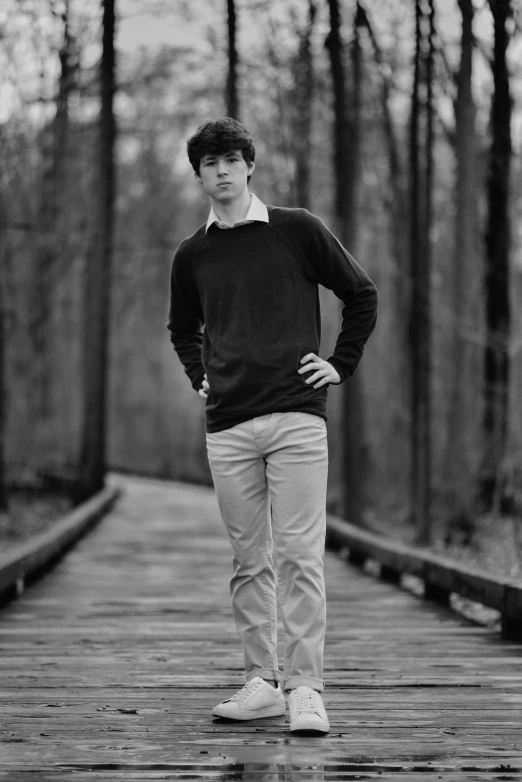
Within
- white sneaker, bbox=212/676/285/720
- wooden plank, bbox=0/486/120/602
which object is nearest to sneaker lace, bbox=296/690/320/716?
white sneaker, bbox=212/676/285/720

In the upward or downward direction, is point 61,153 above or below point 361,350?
above

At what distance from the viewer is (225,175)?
3861 mm

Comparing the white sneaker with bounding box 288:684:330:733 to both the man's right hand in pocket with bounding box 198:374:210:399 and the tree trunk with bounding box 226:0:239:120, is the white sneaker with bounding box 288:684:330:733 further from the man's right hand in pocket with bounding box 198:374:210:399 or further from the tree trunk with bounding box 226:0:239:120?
the tree trunk with bounding box 226:0:239:120

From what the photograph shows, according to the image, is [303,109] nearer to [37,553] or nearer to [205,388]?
[37,553]

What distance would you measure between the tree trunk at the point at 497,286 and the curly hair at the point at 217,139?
988 cm

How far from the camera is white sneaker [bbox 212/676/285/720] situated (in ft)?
12.9

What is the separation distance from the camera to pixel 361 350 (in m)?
4.05

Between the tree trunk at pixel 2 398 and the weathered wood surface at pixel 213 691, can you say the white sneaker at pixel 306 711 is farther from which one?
the tree trunk at pixel 2 398

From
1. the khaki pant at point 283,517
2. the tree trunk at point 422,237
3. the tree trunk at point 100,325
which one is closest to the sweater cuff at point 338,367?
the khaki pant at point 283,517

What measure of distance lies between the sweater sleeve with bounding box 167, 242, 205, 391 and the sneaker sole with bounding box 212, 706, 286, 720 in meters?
1.09

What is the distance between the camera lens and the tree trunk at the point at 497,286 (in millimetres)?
13906

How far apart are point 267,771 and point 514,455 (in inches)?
398

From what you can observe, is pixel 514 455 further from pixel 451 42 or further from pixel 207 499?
pixel 207 499

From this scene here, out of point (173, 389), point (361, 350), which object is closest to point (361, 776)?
point (361, 350)
